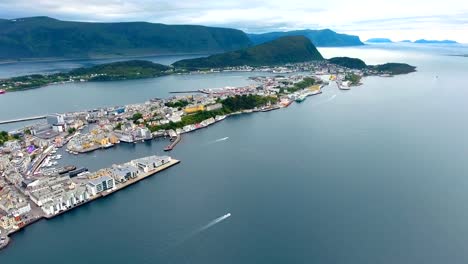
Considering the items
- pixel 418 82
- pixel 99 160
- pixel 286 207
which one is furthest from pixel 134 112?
pixel 418 82

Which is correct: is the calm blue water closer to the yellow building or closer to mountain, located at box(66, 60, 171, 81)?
the yellow building

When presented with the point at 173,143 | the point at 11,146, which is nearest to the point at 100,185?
the point at 173,143

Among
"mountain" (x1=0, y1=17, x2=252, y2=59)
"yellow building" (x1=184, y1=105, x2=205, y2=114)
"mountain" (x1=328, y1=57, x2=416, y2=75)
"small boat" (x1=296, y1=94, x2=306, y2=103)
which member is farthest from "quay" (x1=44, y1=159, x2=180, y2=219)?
"mountain" (x1=0, y1=17, x2=252, y2=59)

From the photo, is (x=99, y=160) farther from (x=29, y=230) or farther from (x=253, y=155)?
(x=253, y=155)

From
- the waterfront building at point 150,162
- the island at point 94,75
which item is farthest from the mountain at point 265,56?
the waterfront building at point 150,162

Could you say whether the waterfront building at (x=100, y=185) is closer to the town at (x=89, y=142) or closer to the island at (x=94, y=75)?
the town at (x=89, y=142)
